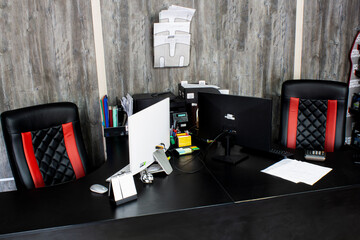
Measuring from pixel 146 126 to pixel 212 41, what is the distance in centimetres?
163

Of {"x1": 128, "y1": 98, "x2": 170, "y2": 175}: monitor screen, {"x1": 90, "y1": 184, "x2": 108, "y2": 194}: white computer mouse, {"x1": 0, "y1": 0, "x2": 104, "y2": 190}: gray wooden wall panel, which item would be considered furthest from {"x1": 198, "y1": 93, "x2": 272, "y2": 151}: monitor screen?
{"x1": 0, "y1": 0, "x2": 104, "y2": 190}: gray wooden wall panel

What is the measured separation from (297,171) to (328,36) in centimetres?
210

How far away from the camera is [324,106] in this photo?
250 cm

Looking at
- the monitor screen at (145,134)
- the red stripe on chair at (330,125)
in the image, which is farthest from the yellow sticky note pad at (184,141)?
the red stripe on chair at (330,125)

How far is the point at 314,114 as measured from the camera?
254cm

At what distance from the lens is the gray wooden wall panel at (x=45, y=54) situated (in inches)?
93.6

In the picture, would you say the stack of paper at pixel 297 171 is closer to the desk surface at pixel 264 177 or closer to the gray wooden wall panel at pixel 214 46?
the desk surface at pixel 264 177

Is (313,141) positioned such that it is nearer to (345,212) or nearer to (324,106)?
(324,106)

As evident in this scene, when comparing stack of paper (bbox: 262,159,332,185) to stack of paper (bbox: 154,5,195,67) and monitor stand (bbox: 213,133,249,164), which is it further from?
stack of paper (bbox: 154,5,195,67)

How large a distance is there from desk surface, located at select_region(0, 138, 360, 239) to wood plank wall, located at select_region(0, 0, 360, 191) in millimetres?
1151

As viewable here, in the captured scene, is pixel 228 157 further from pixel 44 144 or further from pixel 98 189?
pixel 44 144

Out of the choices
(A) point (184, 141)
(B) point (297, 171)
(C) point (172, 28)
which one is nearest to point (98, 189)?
(A) point (184, 141)

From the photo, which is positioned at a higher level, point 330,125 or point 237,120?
point 237,120

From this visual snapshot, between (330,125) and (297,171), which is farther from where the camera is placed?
(330,125)
